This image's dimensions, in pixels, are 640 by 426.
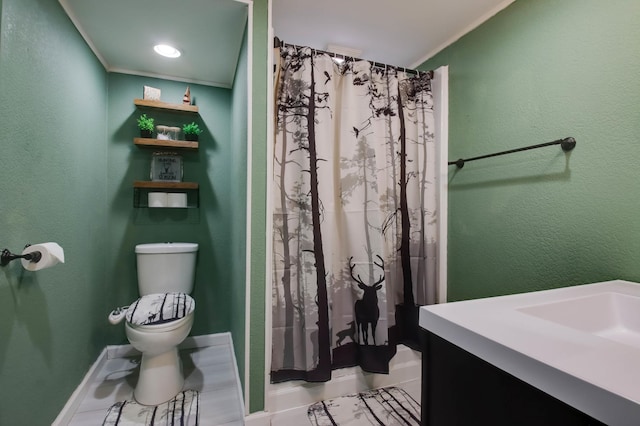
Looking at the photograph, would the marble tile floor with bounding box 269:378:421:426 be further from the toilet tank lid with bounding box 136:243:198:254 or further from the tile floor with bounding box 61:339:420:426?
the toilet tank lid with bounding box 136:243:198:254

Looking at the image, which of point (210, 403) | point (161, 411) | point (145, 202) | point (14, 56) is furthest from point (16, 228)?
point (210, 403)

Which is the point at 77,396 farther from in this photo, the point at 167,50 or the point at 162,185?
the point at 167,50

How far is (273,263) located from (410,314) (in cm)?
96

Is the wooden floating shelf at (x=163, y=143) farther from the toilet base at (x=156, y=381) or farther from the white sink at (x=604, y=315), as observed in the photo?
the white sink at (x=604, y=315)

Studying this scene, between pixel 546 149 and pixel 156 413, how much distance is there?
236cm

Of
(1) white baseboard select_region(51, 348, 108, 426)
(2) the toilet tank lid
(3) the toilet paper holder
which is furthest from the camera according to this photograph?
(2) the toilet tank lid

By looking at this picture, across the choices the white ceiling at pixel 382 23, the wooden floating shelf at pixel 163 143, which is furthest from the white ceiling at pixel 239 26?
the wooden floating shelf at pixel 163 143

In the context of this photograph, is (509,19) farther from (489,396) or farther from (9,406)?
(9,406)

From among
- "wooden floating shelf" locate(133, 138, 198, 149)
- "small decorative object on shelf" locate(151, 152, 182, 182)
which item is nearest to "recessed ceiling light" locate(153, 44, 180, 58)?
"wooden floating shelf" locate(133, 138, 198, 149)

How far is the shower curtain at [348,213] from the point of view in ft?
4.80

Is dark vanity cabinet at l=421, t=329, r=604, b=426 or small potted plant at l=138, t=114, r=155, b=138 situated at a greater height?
small potted plant at l=138, t=114, r=155, b=138

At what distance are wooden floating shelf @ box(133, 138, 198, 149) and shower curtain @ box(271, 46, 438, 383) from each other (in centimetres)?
87

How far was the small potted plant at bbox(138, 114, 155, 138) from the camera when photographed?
1.90 metres

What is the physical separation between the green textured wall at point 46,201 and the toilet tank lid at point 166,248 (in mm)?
263
